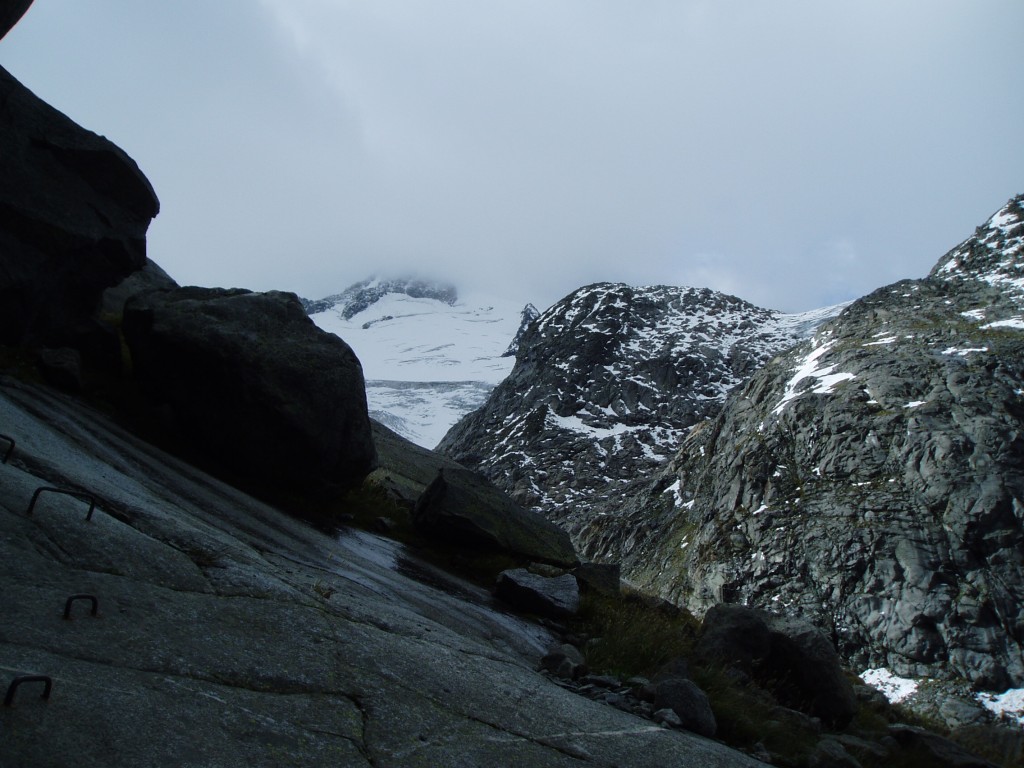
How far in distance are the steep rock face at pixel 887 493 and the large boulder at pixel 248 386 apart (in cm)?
4269

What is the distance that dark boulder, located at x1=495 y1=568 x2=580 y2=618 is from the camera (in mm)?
11922

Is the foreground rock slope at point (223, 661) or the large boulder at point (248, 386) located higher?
the large boulder at point (248, 386)

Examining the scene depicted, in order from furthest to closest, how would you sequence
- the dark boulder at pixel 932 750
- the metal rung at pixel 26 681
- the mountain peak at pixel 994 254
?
the mountain peak at pixel 994 254, the dark boulder at pixel 932 750, the metal rung at pixel 26 681

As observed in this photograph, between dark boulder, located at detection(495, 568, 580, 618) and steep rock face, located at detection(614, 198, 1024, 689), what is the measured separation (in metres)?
39.7

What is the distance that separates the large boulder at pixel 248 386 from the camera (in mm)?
12180

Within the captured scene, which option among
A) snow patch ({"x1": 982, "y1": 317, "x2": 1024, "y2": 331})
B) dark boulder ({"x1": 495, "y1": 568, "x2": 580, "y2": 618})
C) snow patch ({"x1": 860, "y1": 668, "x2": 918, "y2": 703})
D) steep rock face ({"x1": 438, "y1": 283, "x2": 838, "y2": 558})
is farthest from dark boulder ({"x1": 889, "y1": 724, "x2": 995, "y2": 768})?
steep rock face ({"x1": 438, "y1": 283, "x2": 838, "y2": 558})

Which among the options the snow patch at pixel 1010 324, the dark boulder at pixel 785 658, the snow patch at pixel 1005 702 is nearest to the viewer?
the dark boulder at pixel 785 658

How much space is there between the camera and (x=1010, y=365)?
52.0 meters

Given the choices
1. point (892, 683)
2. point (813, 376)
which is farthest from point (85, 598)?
point (813, 376)

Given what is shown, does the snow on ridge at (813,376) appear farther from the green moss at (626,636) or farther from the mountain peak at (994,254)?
the green moss at (626,636)

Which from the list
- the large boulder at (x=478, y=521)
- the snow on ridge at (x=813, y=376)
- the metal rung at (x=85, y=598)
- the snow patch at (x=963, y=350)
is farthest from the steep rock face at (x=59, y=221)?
the snow patch at (x=963, y=350)

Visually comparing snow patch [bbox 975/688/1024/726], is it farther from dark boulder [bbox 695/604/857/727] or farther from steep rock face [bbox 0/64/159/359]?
steep rock face [bbox 0/64/159/359]

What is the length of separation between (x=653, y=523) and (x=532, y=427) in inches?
2217

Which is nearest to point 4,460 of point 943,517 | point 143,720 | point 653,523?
point 143,720
